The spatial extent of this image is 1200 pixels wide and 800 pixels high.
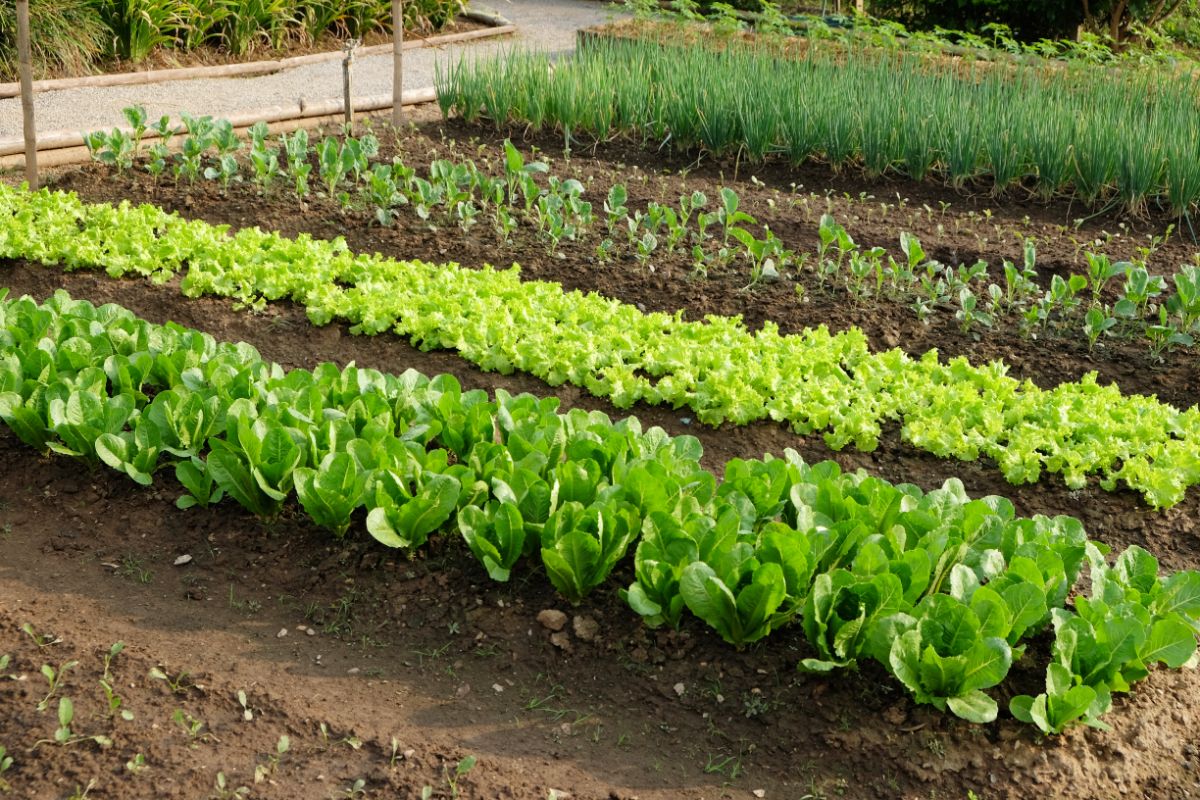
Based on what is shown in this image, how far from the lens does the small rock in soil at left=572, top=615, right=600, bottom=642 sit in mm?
3461

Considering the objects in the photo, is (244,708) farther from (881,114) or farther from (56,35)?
(56,35)

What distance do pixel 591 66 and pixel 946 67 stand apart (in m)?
2.92

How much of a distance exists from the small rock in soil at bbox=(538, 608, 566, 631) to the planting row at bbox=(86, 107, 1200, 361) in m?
2.81

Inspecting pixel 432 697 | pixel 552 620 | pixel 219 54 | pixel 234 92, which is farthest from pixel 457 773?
pixel 219 54

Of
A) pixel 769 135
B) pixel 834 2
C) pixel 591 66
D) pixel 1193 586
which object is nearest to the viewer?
pixel 1193 586

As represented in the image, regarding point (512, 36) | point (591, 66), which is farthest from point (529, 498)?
point (512, 36)

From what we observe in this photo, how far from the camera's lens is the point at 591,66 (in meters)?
8.68

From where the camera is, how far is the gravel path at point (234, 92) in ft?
28.9

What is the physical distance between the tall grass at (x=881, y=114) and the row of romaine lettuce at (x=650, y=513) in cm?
429

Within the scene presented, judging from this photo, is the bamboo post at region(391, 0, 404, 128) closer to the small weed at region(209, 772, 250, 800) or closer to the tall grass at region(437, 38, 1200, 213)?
the tall grass at region(437, 38, 1200, 213)

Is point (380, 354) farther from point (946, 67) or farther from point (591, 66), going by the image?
point (946, 67)

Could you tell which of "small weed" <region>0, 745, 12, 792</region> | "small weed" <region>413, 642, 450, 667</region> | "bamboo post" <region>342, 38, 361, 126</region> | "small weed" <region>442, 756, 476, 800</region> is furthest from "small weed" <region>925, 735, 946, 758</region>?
"bamboo post" <region>342, 38, 361, 126</region>

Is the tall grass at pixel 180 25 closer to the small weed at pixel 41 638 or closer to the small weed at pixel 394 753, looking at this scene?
the small weed at pixel 41 638

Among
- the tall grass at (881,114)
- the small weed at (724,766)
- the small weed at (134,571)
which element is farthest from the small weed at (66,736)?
the tall grass at (881,114)
